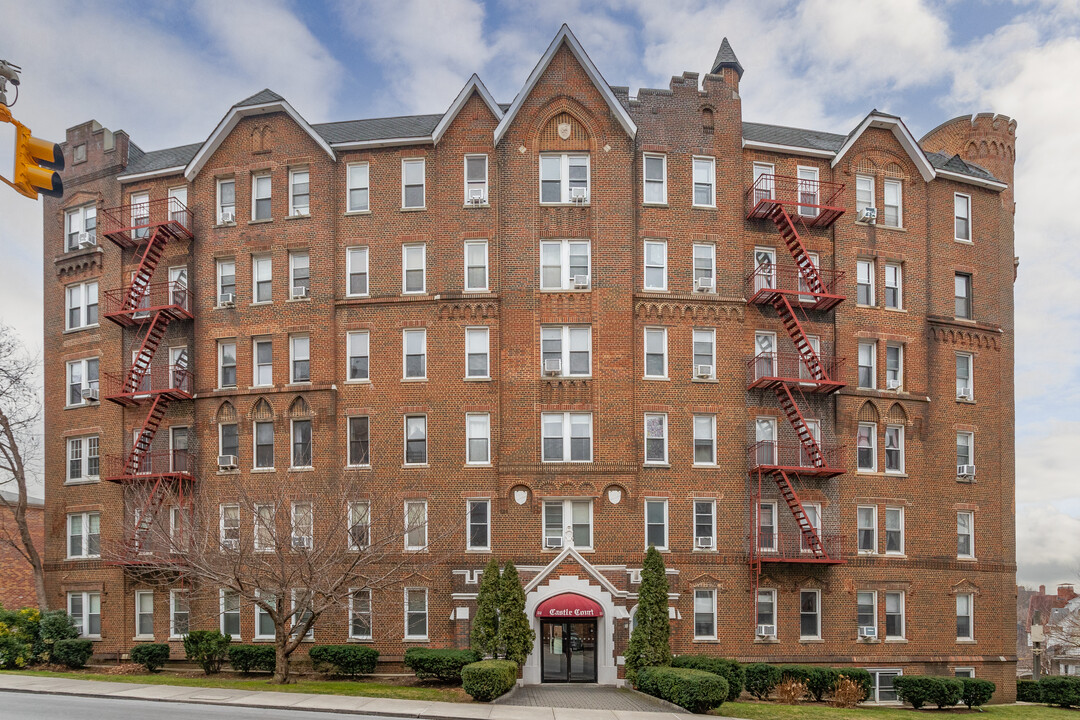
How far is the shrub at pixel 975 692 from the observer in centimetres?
3547

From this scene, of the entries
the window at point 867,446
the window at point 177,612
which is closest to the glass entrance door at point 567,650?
the window at point 867,446

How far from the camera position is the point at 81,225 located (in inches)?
1678

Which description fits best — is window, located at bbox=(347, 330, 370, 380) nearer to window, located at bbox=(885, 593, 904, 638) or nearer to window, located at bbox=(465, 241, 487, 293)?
window, located at bbox=(465, 241, 487, 293)

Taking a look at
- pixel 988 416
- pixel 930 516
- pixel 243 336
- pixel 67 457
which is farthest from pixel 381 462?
pixel 988 416

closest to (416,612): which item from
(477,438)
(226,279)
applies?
(477,438)

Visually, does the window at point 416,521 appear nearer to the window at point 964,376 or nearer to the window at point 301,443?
the window at point 301,443

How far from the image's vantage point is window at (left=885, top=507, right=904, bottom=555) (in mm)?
38844

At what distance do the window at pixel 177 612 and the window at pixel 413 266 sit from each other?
1443 cm

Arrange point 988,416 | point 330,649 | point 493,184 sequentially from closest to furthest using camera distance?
point 330,649
point 493,184
point 988,416

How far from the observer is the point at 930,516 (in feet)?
129

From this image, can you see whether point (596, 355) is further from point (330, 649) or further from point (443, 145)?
point (330, 649)

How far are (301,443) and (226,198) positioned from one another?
10496 millimetres

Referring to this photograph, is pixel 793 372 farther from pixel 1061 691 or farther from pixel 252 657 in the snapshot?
pixel 252 657

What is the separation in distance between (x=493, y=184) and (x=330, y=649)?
1791 cm
